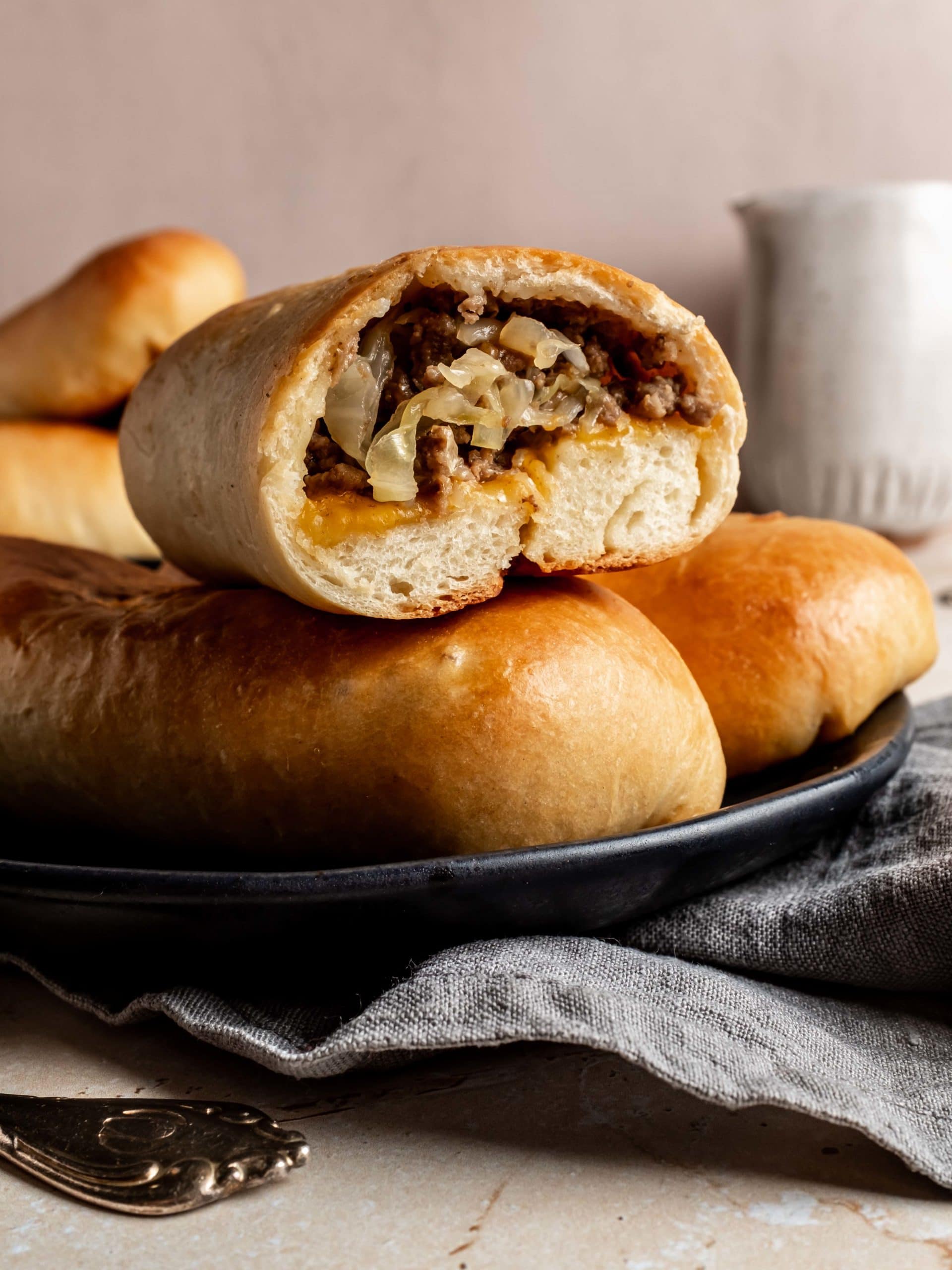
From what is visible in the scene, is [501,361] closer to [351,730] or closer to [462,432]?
[462,432]

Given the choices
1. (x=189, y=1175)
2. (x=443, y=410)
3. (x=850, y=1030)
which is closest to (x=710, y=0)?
(x=443, y=410)

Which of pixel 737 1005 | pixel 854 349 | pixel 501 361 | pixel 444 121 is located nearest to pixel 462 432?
pixel 501 361

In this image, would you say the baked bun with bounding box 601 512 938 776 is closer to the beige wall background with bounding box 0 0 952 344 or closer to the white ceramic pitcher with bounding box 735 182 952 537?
the white ceramic pitcher with bounding box 735 182 952 537

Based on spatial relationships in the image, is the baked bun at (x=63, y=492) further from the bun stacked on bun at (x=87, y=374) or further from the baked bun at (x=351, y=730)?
the baked bun at (x=351, y=730)

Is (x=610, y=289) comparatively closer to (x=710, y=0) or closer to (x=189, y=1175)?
(x=189, y=1175)

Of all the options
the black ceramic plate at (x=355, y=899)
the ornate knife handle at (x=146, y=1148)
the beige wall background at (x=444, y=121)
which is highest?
the beige wall background at (x=444, y=121)

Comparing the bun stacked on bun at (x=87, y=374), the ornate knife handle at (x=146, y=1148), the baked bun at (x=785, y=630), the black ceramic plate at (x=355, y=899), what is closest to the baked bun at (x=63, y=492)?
the bun stacked on bun at (x=87, y=374)
